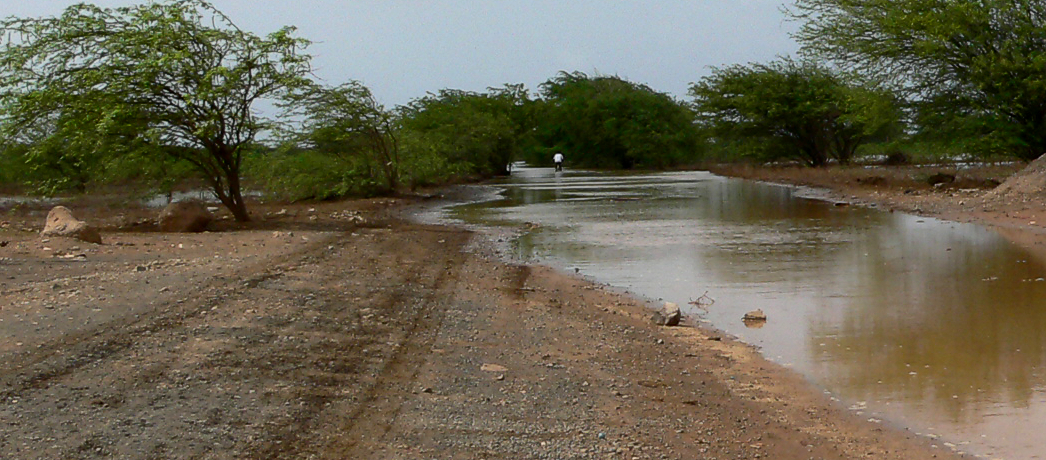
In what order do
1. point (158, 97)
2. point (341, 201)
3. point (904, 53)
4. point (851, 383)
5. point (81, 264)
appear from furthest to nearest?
point (341, 201) < point (904, 53) < point (158, 97) < point (81, 264) < point (851, 383)

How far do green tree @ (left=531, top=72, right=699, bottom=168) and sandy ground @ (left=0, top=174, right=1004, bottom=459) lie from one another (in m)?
53.3

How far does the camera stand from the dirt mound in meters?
20.2

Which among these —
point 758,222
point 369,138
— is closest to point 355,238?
point 758,222

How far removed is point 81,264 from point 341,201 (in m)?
17.5

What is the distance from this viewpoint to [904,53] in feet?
89.7

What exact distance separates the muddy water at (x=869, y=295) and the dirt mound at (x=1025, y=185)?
242 centimetres

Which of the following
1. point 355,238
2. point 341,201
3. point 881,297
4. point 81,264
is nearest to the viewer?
point 881,297

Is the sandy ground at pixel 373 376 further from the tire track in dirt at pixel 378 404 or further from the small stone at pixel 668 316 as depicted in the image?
the small stone at pixel 668 316

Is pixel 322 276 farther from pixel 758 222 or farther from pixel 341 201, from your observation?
pixel 341 201

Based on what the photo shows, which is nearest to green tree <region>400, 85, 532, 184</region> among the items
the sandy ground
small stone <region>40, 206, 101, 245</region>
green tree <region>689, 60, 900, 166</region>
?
green tree <region>689, 60, 900, 166</region>

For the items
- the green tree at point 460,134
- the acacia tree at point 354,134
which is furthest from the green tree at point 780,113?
the acacia tree at point 354,134

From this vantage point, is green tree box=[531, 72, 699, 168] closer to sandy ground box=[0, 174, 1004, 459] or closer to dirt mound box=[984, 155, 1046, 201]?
dirt mound box=[984, 155, 1046, 201]

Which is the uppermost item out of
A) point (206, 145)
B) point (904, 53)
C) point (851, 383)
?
point (904, 53)

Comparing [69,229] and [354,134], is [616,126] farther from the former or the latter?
[69,229]
